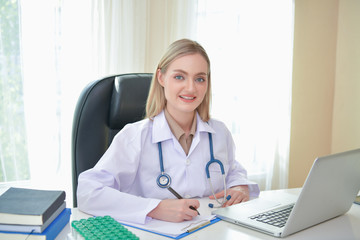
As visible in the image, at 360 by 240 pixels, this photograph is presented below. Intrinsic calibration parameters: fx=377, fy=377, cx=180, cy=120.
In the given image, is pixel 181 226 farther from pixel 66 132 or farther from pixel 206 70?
pixel 66 132

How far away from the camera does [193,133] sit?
4.72ft

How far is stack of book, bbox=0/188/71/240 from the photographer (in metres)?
0.85

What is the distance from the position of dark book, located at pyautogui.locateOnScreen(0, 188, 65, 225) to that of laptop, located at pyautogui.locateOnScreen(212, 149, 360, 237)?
456mm

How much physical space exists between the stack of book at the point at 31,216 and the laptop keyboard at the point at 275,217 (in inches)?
21.0

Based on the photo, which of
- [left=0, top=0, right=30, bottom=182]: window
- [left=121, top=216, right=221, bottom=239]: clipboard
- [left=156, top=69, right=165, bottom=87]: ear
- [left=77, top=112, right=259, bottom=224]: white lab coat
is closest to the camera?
[left=121, top=216, right=221, bottom=239]: clipboard

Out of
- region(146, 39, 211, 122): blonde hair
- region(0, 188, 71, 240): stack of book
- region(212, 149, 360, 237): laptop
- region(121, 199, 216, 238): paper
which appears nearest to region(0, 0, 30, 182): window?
region(146, 39, 211, 122): blonde hair

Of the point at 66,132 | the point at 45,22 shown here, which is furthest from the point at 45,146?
the point at 45,22

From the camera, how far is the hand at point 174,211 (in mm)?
1052

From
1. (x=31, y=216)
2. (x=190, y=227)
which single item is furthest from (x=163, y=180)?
Result: (x=31, y=216)

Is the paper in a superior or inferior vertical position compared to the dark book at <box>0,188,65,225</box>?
inferior

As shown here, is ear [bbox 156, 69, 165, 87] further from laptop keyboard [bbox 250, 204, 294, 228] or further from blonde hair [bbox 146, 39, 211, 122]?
laptop keyboard [bbox 250, 204, 294, 228]

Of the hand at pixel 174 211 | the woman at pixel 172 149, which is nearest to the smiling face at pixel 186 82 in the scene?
the woman at pixel 172 149

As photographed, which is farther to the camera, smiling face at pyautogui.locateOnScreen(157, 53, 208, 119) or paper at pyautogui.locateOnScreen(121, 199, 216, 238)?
smiling face at pyautogui.locateOnScreen(157, 53, 208, 119)

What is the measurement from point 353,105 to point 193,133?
7.30 feet
